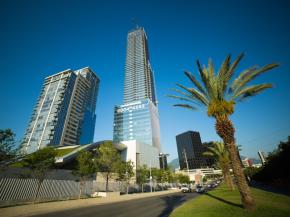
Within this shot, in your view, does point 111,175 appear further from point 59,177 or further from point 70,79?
point 70,79

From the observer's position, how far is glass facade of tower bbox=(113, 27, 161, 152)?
129 meters

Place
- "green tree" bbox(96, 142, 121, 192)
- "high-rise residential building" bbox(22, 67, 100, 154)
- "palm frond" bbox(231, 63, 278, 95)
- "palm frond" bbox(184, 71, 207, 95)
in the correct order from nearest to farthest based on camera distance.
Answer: "palm frond" bbox(231, 63, 278, 95)
"palm frond" bbox(184, 71, 207, 95)
"green tree" bbox(96, 142, 121, 192)
"high-rise residential building" bbox(22, 67, 100, 154)

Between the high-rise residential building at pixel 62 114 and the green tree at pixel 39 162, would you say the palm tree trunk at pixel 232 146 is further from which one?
the high-rise residential building at pixel 62 114

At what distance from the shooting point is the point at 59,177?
27.5 m

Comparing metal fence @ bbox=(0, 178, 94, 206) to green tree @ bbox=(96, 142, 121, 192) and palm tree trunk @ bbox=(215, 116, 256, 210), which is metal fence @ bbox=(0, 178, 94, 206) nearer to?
green tree @ bbox=(96, 142, 121, 192)

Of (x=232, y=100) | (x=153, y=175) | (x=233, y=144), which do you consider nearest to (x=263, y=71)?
(x=232, y=100)

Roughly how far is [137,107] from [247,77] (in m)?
128

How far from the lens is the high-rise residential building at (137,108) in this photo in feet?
422

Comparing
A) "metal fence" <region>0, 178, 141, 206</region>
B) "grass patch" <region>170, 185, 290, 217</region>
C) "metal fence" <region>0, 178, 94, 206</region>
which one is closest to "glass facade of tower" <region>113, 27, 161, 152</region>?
"metal fence" <region>0, 178, 141, 206</region>

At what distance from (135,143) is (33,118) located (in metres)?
109

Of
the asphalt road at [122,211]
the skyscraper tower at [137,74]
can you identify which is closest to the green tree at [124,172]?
the asphalt road at [122,211]

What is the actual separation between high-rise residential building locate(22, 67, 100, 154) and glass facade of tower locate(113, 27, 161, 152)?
104ft

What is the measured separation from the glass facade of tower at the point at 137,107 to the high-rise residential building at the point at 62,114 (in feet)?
104

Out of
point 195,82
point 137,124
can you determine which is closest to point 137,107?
point 137,124
